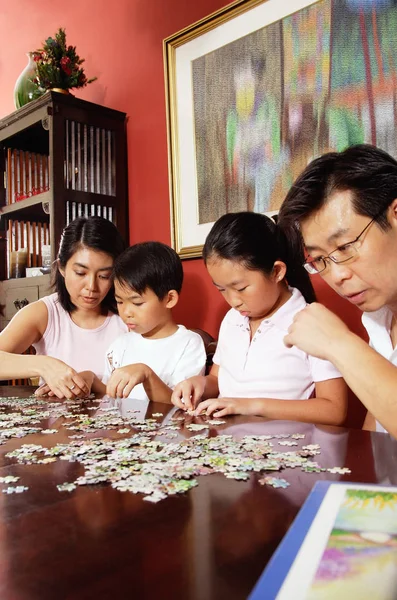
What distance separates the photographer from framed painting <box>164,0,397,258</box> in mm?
2227

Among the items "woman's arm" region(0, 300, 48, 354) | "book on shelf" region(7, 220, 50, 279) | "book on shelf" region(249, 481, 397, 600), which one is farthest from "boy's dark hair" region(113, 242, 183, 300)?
"book on shelf" region(7, 220, 50, 279)

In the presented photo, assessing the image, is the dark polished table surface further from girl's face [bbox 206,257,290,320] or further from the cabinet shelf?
the cabinet shelf

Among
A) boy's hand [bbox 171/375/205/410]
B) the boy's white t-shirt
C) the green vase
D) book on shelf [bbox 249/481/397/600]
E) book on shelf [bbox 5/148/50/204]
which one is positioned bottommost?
book on shelf [bbox 249/481/397/600]

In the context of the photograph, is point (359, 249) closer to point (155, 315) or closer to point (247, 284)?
point (247, 284)

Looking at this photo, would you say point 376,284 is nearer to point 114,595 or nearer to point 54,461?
point 54,461

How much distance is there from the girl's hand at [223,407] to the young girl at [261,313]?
0.22m

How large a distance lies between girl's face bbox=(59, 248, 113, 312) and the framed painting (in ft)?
2.44

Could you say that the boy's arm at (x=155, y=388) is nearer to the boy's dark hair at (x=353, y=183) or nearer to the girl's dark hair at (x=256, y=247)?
the girl's dark hair at (x=256, y=247)

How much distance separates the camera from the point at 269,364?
1794mm

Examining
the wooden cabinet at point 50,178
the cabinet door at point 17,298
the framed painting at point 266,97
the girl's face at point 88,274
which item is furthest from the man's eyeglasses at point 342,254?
the cabinet door at point 17,298

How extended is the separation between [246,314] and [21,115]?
2.43 metres

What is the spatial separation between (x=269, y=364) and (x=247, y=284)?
29cm

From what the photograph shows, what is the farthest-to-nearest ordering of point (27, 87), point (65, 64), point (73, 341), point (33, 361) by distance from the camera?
point (27, 87) < point (65, 64) < point (73, 341) < point (33, 361)

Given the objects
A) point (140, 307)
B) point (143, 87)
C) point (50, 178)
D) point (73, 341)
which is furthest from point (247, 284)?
point (143, 87)
